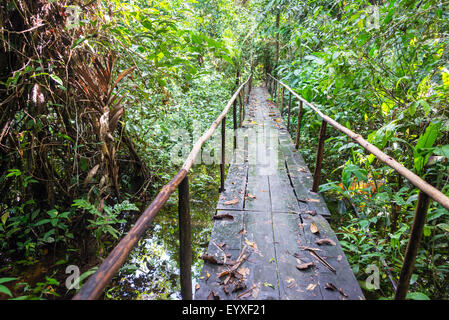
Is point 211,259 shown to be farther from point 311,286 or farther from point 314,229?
point 314,229

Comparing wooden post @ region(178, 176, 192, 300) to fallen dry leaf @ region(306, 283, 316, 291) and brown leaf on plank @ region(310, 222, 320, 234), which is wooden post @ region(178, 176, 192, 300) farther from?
brown leaf on plank @ region(310, 222, 320, 234)

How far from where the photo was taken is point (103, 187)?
2523 millimetres

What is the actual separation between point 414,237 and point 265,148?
11.6 ft

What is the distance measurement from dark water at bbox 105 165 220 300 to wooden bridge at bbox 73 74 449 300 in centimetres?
50

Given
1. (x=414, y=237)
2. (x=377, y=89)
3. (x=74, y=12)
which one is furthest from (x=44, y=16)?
Result: (x=377, y=89)

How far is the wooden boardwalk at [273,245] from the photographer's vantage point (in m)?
1.75

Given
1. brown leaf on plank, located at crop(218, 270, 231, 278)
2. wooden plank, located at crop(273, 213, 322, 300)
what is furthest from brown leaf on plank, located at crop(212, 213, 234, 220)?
brown leaf on plank, located at crop(218, 270, 231, 278)

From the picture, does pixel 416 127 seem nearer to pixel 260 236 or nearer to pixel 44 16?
pixel 260 236

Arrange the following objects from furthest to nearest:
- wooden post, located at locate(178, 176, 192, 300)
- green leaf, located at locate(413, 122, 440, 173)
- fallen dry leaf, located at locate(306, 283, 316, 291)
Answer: green leaf, located at locate(413, 122, 440, 173) → fallen dry leaf, located at locate(306, 283, 316, 291) → wooden post, located at locate(178, 176, 192, 300)

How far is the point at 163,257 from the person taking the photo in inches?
107

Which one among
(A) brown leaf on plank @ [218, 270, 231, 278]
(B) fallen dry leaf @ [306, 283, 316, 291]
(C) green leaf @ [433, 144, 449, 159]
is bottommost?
(B) fallen dry leaf @ [306, 283, 316, 291]

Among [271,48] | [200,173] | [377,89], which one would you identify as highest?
[271,48]

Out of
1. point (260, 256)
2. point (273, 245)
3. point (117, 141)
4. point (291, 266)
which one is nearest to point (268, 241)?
point (273, 245)

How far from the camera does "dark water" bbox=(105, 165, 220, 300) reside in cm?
234
